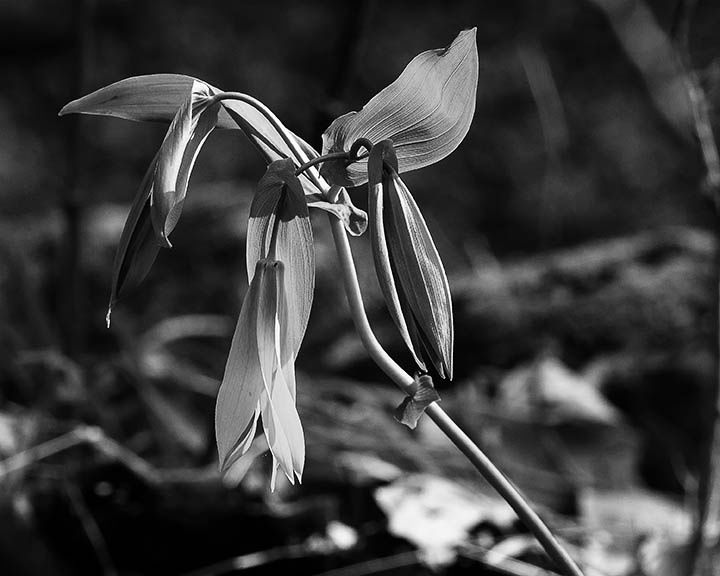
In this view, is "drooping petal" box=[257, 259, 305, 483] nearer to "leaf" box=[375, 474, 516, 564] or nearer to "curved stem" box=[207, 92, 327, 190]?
"curved stem" box=[207, 92, 327, 190]

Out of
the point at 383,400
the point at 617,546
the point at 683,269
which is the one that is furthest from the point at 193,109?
the point at 683,269

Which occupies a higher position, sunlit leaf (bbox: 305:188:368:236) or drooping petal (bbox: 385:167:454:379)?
sunlit leaf (bbox: 305:188:368:236)

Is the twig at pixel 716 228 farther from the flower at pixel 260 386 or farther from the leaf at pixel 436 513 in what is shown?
the flower at pixel 260 386

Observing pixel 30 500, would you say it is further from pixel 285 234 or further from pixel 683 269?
pixel 683 269

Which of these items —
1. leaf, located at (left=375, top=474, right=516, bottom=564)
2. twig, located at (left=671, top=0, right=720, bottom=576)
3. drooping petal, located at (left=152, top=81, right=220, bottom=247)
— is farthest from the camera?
leaf, located at (left=375, top=474, right=516, bottom=564)

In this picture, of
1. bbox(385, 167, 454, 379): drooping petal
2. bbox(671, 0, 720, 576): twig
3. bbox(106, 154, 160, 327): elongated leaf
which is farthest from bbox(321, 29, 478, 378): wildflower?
bbox(671, 0, 720, 576): twig

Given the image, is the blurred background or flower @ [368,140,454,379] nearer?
flower @ [368,140,454,379]
